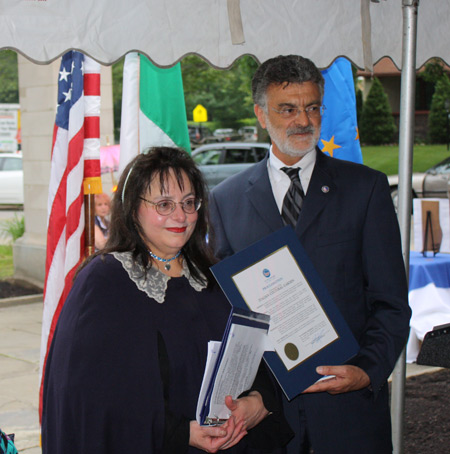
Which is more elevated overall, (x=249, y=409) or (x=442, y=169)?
(x=442, y=169)

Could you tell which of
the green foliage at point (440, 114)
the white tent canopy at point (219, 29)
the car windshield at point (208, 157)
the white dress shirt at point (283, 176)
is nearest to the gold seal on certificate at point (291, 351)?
the white dress shirt at point (283, 176)

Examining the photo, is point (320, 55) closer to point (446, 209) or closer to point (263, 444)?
point (263, 444)

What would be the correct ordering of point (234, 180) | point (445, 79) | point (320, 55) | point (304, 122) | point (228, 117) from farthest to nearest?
point (228, 117), point (445, 79), point (320, 55), point (234, 180), point (304, 122)

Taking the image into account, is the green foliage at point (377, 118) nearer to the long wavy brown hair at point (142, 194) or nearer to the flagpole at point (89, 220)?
the flagpole at point (89, 220)

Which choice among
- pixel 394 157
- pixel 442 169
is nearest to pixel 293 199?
pixel 442 169

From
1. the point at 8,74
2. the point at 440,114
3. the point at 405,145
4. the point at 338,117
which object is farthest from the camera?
the point at 8,74

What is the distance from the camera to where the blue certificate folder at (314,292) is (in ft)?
8.08

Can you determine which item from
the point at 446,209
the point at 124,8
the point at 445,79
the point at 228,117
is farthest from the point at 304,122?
the point at 228,117

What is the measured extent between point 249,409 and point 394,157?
94.2ft

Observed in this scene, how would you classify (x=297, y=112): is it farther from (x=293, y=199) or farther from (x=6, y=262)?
(x=6, y=262)

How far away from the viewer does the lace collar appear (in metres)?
2.38

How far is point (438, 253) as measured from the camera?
7270mm

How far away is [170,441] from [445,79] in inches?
1340

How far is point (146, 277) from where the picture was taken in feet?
7.89
